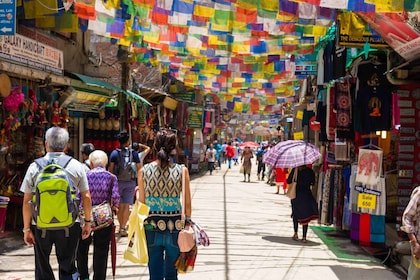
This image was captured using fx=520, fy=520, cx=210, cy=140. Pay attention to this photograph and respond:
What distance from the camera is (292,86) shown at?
75.7 feet

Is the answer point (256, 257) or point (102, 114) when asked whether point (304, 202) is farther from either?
point (102, 114)

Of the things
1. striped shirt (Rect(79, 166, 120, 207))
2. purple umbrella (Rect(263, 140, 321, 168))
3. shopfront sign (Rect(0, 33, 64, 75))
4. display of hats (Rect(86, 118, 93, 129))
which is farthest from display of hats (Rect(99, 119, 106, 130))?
striped shirt (Rect(79, 166, 120, 207))

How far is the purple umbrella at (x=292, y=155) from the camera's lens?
10.3 metres

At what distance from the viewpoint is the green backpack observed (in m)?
4.78

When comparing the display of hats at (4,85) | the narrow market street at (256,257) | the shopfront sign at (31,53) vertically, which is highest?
the shopfront sign at (31,53)

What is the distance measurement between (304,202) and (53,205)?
21.6ft

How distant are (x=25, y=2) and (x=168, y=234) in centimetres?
658

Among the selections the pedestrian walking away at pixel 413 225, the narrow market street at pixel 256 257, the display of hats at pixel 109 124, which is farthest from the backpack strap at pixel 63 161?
the display of hats at pixel 109 124

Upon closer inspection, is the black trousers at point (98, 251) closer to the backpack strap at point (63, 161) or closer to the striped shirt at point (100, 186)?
the striped shirt at point (100, 186)

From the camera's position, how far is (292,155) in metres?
10.5

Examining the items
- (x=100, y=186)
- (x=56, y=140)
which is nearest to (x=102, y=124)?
(x=100, y=186)

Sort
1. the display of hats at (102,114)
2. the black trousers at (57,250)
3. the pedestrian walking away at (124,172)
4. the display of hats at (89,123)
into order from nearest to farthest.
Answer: the black trousers at (57,250) → the pedestrian walking away at (124,172) → the display of hats at (89,123) → the display of hats at (102,114)

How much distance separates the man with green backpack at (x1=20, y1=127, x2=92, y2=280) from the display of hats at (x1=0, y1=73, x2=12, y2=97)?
4290mm

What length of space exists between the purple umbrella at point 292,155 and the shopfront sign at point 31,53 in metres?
5.00
